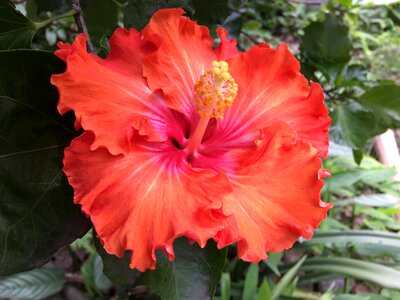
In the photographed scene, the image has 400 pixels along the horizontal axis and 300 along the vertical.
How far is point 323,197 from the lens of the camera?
7.06 ft

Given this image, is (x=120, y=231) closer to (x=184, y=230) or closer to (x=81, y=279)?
(x=184, y=230)

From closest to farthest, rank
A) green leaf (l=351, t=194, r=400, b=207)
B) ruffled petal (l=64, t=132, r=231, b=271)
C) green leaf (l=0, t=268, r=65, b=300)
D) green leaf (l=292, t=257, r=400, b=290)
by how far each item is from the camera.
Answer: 1. ruffled petal (l=64, t=132, r=231, b=271)
2. green leaf (l=292, t=257, r=400, b=290)
3. green leaf (l=0, t=268, r=65, b=300)
4. green leaf (l=351, t=194, r=400, b=207)

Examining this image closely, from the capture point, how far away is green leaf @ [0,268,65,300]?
1.74 metres

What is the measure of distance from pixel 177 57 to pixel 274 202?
28cm

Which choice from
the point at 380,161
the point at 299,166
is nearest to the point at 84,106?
the point at 299,166

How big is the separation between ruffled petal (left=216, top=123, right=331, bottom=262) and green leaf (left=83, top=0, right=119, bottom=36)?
553 millimetres

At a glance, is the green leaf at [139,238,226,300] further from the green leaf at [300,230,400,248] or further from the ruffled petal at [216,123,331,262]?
the green leaf at [300,230,400,248]

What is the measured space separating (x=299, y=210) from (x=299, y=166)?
0.21 feet

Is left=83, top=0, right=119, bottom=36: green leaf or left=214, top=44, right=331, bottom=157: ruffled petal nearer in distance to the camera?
left=214, top=44, right=331, bottom=157: ruffled petal

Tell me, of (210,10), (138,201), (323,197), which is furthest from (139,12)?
(323,197)

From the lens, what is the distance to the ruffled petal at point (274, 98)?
2.32 feet

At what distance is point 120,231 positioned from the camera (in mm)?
542

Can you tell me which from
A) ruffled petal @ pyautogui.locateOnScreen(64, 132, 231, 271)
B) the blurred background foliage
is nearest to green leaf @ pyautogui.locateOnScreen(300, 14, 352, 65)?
the blurred background foliage

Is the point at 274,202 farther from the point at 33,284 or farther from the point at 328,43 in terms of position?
the point at 33,284
